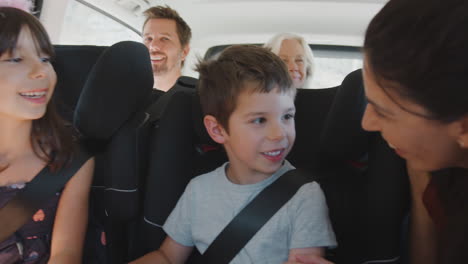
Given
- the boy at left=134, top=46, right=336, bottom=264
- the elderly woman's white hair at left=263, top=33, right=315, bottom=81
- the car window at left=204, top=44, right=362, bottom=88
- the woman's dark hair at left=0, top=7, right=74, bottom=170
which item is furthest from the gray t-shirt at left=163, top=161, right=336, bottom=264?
the car window at left=204, top=44, right=362, bottom=88

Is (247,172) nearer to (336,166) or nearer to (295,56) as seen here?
(336,166)

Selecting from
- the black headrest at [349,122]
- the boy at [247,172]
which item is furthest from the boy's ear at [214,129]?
the black headrest at [349,122]

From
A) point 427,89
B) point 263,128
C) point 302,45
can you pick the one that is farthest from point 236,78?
point 302,45

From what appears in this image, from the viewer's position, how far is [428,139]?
0.82m

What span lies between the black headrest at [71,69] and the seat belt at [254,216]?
82 cm

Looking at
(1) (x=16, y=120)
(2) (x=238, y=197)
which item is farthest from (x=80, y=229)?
(2) (x=238, y=197)

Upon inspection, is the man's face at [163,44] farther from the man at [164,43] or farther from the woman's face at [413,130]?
the woman's face at [413,130]

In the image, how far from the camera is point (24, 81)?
1.24m

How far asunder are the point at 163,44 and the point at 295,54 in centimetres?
87

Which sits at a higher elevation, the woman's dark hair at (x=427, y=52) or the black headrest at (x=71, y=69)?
the woman's dark hair at (x=427, y=52)

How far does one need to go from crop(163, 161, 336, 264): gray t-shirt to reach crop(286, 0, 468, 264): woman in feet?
1.05

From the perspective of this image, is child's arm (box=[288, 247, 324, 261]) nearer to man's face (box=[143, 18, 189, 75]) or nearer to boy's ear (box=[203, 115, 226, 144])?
boy's ear (box=[203, 115, 226, 144])

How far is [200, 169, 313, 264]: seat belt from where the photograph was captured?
1.22 metres

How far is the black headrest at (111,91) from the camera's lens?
4.46 feet
